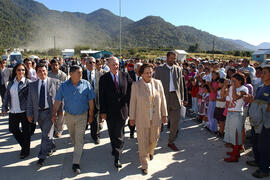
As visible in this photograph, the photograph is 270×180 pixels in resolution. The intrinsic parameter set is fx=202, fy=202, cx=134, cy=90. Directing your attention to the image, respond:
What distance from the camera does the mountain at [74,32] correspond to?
111750mm

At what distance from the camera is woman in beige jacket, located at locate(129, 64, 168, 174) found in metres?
3.64

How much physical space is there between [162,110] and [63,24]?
182 m

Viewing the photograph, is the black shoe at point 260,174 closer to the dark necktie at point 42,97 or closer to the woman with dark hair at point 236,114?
the woman with dark hair at point 236,114

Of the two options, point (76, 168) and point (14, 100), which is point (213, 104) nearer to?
point (76, 168)

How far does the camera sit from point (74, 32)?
156375 millimetres

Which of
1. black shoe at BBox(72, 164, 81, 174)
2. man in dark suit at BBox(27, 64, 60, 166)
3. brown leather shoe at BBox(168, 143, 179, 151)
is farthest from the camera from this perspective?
brown leather shoe at BBox(168, 143, 179, 151)

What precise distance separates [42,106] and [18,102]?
2.00 feet

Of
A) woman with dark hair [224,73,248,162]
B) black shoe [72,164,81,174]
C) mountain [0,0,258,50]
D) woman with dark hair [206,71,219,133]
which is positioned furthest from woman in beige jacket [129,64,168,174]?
mountain [0,0,258,50]

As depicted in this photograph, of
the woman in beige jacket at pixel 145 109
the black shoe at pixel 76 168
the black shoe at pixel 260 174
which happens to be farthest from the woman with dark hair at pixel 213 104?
the black shoe at pixel 76 168

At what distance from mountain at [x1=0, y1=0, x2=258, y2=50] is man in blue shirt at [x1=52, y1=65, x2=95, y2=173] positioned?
10410cm

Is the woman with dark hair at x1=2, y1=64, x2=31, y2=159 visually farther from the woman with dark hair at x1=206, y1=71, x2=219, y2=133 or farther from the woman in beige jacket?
the woman with dark hair at x1=206, y1=71, x2=219, y2=133

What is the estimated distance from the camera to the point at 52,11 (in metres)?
187

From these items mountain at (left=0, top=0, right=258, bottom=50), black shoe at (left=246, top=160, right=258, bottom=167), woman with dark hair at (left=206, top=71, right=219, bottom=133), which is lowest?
black shoe at (left=246, top=160, right=258, bottom=167)

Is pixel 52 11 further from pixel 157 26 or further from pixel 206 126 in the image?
pixel 206 126
